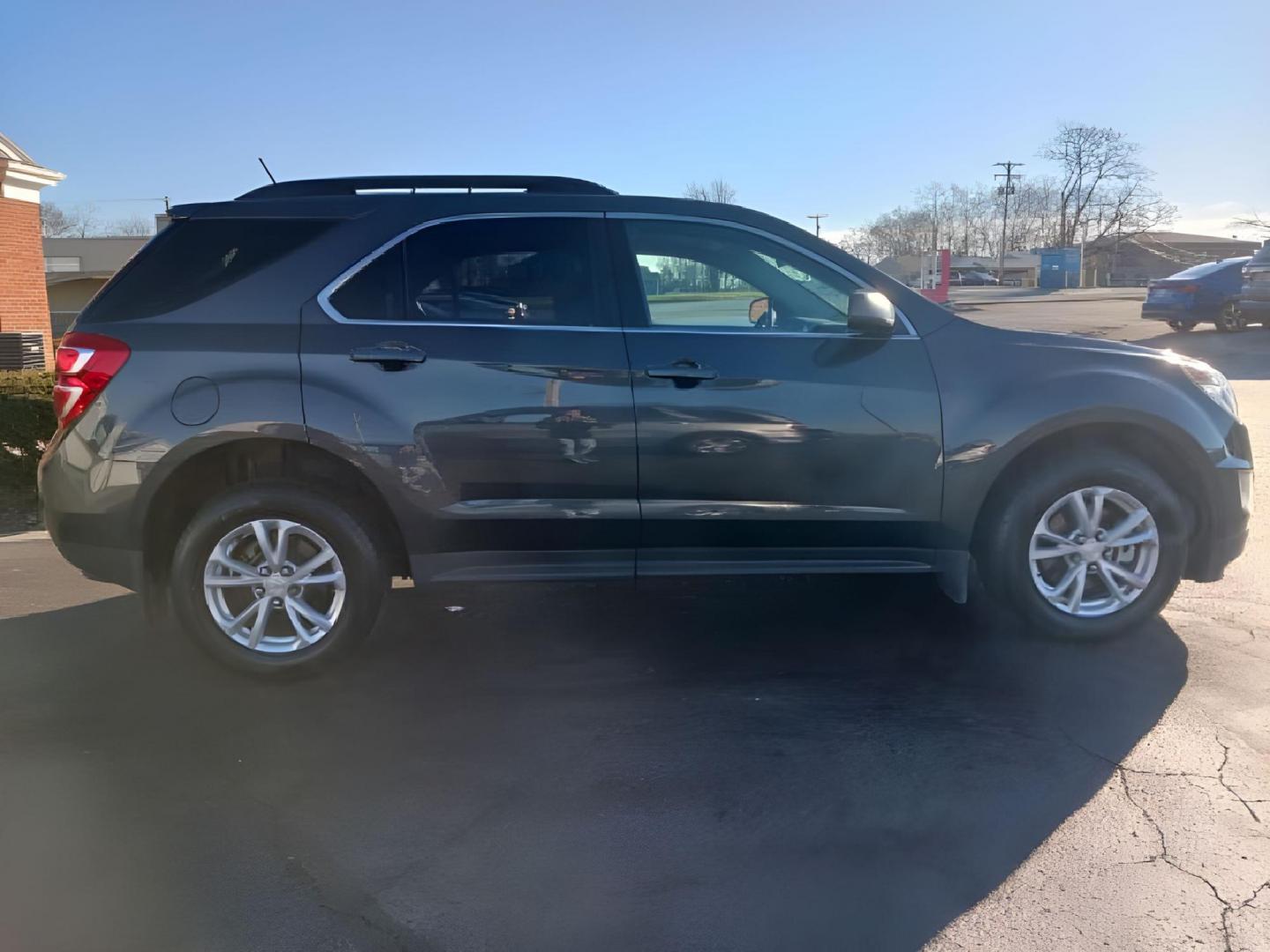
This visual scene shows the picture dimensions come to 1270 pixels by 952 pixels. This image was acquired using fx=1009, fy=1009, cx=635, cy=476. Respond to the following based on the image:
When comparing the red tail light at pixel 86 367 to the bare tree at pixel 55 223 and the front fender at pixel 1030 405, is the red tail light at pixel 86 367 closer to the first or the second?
the front fender at pixel 1030 405

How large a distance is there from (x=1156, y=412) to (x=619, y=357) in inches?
93.6

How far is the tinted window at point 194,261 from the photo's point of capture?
421cm

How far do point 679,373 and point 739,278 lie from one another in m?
0.59

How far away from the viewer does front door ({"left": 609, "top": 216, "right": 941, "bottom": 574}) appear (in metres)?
4.23

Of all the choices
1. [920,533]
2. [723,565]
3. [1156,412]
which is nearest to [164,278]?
[723,565]

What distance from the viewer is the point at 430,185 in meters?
4.49

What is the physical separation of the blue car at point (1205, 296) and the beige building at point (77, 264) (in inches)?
2139

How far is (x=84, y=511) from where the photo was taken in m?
4.18

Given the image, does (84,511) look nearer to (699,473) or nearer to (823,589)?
(699,473)

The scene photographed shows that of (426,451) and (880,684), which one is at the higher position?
(426,451)

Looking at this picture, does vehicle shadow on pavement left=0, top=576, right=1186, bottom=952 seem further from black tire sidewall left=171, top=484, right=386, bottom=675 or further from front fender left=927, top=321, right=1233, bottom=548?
front fender left=927, top=321, right=1233, bottom=548

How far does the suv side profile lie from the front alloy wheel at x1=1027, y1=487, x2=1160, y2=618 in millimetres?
16

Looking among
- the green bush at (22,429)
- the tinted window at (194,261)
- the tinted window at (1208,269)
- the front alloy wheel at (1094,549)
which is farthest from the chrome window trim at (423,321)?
the tinted window at (1208,269)

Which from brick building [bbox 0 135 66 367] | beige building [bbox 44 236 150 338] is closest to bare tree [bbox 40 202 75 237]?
beige building [bbox 44 236 150 338]
